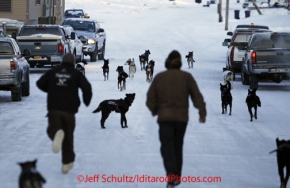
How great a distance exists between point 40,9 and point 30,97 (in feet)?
124

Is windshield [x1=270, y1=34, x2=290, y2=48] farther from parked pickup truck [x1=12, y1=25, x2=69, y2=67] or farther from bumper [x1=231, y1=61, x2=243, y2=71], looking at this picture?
parked pickup truck [x1=12, y1=25, x2=69, y2=67]

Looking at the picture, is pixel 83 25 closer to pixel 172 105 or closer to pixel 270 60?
pixel 270 60

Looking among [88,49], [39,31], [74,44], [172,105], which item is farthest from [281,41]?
[172,105]

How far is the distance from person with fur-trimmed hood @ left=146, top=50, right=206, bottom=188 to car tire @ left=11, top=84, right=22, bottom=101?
41.9ft

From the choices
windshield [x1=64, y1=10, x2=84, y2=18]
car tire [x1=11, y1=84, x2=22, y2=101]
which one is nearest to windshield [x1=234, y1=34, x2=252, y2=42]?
car tire [x1=11, y1=84, x2=22, y2=101]

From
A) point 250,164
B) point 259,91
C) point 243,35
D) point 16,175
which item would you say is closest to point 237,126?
point 250,164

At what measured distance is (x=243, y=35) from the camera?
1257 inches

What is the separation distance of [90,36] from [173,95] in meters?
29.8

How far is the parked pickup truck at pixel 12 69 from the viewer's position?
Answer: 72.1 ft

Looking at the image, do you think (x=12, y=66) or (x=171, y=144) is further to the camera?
(x=12, y=66)

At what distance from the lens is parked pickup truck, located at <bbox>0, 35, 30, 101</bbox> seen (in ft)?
72.1

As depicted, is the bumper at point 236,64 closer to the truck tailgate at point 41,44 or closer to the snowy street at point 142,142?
the snowy street at point 142,142

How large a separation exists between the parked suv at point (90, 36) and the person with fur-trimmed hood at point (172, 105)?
2870cm

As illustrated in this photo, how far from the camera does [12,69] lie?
22.0 m
